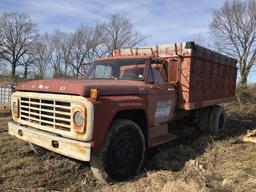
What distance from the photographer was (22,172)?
5.41 metres

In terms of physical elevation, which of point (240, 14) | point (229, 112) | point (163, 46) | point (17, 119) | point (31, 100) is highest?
point (240, 14)

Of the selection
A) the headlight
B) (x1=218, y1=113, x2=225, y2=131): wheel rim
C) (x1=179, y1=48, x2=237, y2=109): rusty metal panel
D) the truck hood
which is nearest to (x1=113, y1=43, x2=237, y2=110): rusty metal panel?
(x1=179, y1=48, x2=237, y2=109): rusty metal panel

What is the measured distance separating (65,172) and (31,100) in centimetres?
141

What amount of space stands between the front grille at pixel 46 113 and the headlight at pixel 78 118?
153 millimetres

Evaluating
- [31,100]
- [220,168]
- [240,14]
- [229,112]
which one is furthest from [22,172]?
[240,14]

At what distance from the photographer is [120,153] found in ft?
17.2

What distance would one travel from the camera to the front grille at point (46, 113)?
488 centimetres

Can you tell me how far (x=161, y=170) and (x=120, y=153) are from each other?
88cm

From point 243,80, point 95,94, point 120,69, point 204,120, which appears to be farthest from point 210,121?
point 243,80

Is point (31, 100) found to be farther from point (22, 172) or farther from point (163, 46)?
point (163, 46)

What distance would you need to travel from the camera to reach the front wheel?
4.95m

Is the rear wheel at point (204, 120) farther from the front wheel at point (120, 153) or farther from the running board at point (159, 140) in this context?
the front wheel at point (120, 153)

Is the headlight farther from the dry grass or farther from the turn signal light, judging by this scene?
the dry grass

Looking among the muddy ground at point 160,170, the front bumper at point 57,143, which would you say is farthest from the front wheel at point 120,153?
the front bumper at point 57,143
